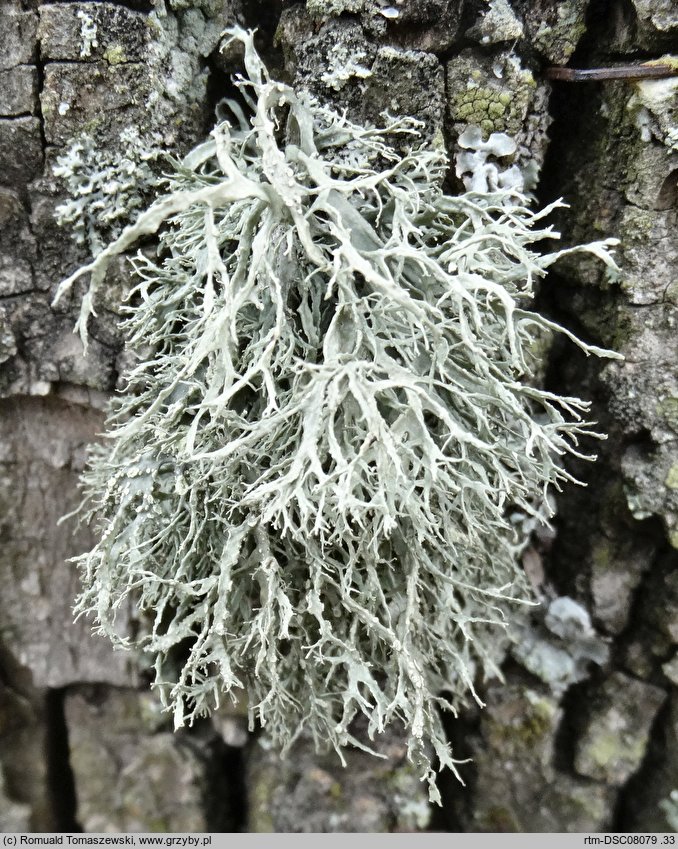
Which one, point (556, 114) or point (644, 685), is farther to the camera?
point (644, 685)

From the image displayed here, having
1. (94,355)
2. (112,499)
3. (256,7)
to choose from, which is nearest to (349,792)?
(112,499)

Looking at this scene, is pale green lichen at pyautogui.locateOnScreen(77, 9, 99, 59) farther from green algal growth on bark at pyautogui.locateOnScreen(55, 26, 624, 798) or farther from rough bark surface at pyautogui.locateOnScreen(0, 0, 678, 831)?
green algal growth on bark at pyautogui.locateOnScreen(55, 26, 624, 798)

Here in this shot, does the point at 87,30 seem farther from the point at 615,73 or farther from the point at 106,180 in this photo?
the point at 615,73

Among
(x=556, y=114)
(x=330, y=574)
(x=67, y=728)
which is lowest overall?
(x=67, y=728)

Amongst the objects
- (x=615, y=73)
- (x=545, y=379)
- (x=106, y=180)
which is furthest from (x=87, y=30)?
(x=545, y=379)

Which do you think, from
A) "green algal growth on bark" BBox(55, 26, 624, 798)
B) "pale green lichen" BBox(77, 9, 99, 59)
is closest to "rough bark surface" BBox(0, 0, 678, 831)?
"pale green lichen" BBox(77, 9, 99, 59)

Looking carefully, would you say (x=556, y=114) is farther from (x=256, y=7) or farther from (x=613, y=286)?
(x=256, y=7)
